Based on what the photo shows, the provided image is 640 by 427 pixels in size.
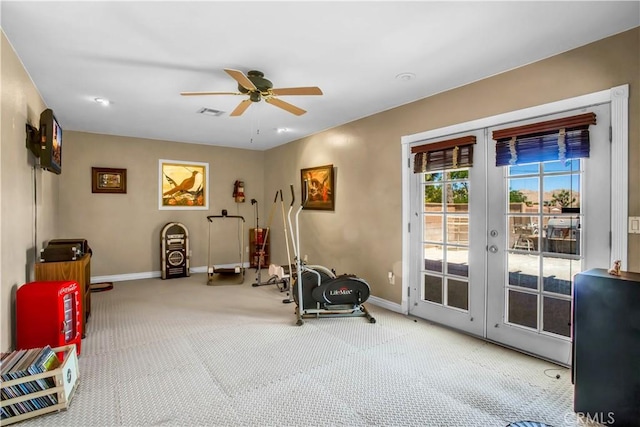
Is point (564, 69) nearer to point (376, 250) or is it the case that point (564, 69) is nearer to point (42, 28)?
point (376, 250)

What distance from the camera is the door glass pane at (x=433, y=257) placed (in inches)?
155

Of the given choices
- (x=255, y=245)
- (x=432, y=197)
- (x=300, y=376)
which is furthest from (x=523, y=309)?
(x=255, y=245)

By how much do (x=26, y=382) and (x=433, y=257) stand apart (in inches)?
149

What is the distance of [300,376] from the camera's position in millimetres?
2717

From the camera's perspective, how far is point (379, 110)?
4.56 metres

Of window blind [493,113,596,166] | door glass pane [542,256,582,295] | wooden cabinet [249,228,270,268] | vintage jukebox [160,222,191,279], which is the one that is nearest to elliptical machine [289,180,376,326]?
door glass pane [542,256,582,295]

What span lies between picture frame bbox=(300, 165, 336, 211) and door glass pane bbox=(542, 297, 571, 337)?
3257 mm

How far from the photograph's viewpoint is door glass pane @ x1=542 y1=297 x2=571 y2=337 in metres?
2.94

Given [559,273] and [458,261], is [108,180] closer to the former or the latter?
[458,261]

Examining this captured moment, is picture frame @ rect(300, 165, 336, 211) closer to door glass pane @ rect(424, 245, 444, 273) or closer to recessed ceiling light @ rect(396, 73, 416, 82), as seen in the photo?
door glass pane @ rect(424, 245, 444, 273)

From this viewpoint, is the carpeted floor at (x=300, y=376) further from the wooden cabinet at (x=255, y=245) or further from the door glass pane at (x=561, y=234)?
the wooden cabinet at (x=255, y=245)

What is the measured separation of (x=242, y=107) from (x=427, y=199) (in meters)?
2.41

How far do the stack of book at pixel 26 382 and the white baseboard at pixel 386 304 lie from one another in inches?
138

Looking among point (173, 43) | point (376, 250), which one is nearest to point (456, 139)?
point (376, 250)
